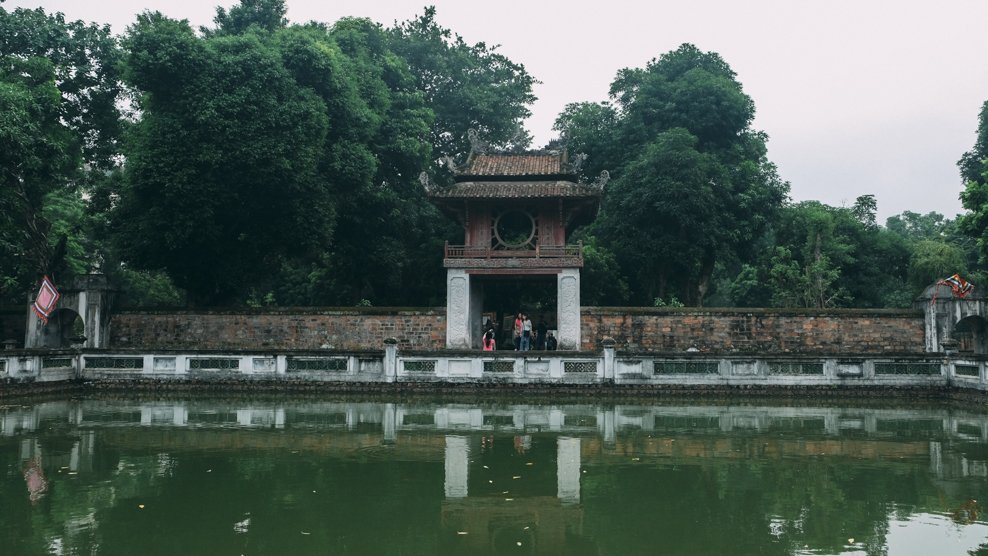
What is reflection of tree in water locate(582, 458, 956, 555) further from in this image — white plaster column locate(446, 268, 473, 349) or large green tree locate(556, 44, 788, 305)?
large green tree locate(556, 44, 788, 305)

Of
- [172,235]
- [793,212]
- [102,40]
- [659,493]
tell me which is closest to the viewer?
[659,493]

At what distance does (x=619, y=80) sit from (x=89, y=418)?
102ft

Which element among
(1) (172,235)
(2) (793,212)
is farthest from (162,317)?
(2) (793,212)

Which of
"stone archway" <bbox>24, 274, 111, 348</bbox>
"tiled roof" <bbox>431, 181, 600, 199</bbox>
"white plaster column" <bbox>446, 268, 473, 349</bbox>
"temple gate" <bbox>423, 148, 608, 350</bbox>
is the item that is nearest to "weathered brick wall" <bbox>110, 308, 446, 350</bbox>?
"white plaster column" <bbox>446, 268, 473, 349</bbox>

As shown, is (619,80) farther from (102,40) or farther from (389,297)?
(102,40)

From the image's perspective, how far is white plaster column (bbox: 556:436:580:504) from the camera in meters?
7.75

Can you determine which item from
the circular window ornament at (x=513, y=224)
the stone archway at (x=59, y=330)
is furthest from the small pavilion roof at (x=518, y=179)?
the stone archway at (x=59, y=330)

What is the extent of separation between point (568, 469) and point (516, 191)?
14.9 m

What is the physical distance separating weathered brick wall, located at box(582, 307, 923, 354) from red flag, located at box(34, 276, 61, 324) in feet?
49.9

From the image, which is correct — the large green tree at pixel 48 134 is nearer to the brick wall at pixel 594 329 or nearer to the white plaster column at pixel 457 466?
the brick wall at pixel 594 329

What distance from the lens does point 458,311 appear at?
74.3 ft

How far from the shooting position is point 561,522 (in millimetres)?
6750

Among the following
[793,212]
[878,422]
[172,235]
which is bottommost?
[878,422]

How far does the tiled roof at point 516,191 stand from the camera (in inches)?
894
